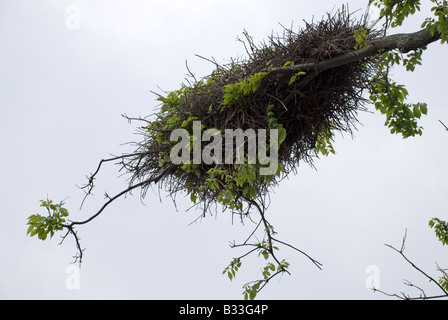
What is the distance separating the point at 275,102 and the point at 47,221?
4.48 ft

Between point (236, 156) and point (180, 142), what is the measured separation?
372 mm

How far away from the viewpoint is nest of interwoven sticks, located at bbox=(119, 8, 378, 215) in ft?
7.18

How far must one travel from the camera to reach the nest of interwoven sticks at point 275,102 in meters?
2.19

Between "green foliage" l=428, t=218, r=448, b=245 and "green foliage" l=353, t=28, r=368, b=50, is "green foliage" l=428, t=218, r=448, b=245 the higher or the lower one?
the lower one

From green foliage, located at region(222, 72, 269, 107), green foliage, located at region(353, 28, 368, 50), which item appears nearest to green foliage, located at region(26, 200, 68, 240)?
green foliage, located at region(222, 72, 269, 107)

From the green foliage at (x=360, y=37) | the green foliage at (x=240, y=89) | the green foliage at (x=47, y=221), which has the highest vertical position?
the green foliage at (x=360, y=37)

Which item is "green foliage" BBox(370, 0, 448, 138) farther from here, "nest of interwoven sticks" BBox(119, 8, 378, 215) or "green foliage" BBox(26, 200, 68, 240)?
"green foliage" BBox(26, 200, 68, 240)

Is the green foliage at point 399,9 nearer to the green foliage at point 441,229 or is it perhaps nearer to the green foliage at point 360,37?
the green foliage at point 360,37

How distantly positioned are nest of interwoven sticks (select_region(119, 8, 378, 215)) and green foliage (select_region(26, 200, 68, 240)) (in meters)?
0.49

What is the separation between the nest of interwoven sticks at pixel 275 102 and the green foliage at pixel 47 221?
487mm

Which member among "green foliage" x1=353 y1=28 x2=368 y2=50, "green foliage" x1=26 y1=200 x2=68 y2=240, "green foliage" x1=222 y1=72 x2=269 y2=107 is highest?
"green foliage" x1=353 y1=28 x2=368 y2=50

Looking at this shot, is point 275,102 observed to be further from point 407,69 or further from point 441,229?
point 441,229

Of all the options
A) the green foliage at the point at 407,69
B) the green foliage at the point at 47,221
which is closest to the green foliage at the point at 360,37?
the green foliage at the point at 407,69

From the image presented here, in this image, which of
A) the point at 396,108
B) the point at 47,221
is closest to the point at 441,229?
the point at 396,108
